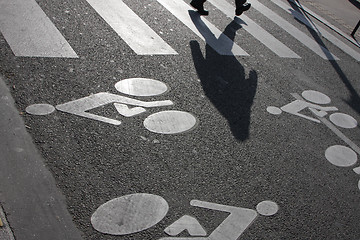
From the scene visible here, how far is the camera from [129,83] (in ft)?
16.8

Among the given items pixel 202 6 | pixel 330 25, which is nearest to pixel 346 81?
pixel 202 6

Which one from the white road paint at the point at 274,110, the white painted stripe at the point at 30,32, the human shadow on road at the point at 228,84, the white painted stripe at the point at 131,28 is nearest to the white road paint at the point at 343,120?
the white road paint at the point at 274,110

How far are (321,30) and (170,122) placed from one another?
213 inches

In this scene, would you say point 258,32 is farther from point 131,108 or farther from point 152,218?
point 152,218

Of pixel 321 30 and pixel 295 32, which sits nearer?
pixel 295 32

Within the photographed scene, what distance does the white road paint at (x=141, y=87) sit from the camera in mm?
4977

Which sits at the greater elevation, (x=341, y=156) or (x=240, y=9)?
(x=240, y=9)

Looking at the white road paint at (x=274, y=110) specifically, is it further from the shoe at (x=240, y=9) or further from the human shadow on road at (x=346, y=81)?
the shoe at (x=240, y=9)

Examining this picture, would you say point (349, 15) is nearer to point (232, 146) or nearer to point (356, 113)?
point (356, 113)

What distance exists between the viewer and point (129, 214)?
3.40 metres

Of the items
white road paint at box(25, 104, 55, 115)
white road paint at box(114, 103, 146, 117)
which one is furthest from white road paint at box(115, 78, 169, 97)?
white road paint at box(25, 104, 55, 115)

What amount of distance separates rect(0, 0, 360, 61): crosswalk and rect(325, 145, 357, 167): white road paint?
2.23m

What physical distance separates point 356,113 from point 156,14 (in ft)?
11.0

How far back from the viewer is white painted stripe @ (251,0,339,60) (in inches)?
301
